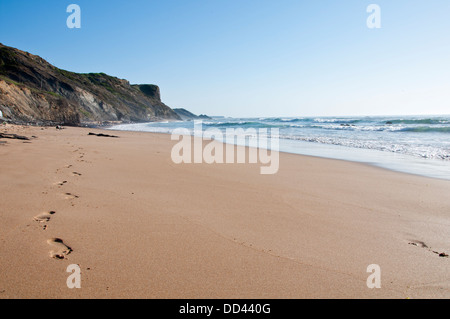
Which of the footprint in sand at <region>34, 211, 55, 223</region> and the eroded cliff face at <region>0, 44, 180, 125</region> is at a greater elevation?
the eroded cliff face at <region>0, 44, 180, 125</region>

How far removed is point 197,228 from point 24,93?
28.4 m

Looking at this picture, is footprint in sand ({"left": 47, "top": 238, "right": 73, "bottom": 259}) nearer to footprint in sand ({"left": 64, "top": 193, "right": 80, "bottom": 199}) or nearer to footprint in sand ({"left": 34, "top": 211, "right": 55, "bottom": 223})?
footprint in sand ({"left": 34, "top": 211, "right": 55, "bottom": 223})

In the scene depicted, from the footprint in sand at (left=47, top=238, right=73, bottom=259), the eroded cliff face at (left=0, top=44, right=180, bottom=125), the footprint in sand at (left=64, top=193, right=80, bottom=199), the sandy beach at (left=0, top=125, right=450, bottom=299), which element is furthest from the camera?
the eroded cliff face at (left=0, top=44, right=180, bottom=125)

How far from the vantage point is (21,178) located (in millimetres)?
4367

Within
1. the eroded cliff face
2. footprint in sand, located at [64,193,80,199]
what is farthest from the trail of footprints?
the eroded cliff face

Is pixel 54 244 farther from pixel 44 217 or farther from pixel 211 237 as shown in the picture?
pixel 211 237

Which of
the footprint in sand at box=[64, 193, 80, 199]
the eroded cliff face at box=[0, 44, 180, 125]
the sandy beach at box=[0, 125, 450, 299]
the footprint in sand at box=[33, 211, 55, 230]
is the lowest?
the sandy beach at box=[0, 125, 450, 299]

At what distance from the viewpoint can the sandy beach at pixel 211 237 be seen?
6.49 ft

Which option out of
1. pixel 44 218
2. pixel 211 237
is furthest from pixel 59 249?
pixel 211 237

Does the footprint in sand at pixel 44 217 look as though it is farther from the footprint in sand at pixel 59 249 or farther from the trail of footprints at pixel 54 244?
the footprint in sand at pixel 59 249

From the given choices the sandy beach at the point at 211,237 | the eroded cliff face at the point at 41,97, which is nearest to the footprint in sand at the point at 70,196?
the sandy beach at the point at 211,237

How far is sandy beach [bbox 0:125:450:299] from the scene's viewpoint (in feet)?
6.49

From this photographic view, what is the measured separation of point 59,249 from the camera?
2.33 meters
